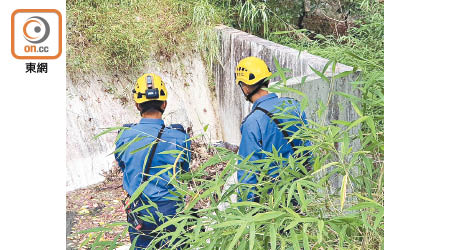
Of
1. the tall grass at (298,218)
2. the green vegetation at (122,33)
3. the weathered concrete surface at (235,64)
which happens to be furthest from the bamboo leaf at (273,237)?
the green vegetation at (122,33)

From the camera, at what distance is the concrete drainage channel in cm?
686

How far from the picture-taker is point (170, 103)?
7.48m

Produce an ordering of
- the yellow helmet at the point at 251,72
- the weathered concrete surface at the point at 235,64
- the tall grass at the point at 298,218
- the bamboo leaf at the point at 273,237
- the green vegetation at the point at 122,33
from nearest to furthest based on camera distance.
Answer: the bamboo leaf at the point at 273,237 → the tall grass at the point at 298,218 → the yellow helmet at the point at 251,72 → the weathered concrete surface at the point at 235,64 → the green vegetation at the point at 122,33

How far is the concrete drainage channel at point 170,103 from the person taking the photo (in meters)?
6.86

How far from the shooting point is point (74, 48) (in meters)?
7.25

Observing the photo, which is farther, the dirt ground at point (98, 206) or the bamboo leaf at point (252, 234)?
the dirt ground at point (98, 206)

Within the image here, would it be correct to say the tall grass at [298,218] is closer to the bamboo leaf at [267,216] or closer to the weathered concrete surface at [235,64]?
the bamboo leaf at [267,216]

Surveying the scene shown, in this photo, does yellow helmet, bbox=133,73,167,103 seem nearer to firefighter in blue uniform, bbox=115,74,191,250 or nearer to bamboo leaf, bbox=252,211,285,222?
firefighter in blue uniform, bbox=115,74,191,250

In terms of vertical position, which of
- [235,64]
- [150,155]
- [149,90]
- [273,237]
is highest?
[235,64]

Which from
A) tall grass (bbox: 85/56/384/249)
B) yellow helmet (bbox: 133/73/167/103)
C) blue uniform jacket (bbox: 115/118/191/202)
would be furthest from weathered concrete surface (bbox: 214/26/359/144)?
tall grass (bbox: 85/56/384/249)

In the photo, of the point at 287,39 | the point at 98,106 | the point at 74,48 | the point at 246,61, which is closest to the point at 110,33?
the point at 74,48

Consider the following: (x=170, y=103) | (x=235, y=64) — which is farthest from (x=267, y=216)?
(x=170, y=103)

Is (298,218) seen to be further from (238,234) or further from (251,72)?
(251,72)

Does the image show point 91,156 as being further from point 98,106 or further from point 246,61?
point 246,61
